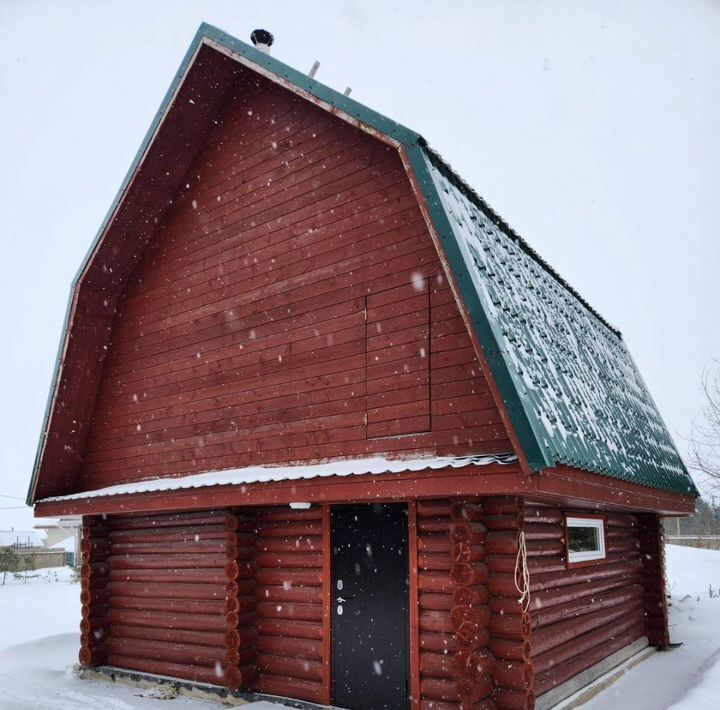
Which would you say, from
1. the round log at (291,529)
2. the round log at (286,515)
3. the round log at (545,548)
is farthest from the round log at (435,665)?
the round log at (286,515)

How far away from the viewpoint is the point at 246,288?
9.80 metres

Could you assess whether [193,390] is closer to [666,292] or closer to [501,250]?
[501,250]

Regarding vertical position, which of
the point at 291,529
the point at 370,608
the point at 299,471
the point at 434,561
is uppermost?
the point at 299,471

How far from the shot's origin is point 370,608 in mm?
8016

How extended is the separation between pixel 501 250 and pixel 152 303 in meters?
5.24

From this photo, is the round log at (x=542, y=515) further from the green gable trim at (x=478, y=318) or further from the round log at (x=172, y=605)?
the round log at (x=172, y=605)

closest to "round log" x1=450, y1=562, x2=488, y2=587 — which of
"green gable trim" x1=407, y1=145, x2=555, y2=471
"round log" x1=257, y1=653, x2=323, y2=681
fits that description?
"green gable trim" x1=407, y1=145, x2=555, y2=471

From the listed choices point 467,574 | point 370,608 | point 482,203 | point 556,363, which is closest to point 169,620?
point 370,608

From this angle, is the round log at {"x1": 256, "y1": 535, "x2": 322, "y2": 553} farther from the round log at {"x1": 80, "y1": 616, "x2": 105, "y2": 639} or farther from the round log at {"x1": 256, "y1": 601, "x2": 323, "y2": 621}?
the round log at {"x1": 80, "y1": 616, "x2": 105, "y2": 639}

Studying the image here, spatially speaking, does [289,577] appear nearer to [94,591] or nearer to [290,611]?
[290,611]

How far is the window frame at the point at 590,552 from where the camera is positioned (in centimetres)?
876

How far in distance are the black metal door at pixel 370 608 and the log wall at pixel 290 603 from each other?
0.25 metres

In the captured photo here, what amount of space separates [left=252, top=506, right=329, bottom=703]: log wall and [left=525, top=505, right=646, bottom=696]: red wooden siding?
7.88 feet

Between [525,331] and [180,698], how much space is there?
635 centimetres
